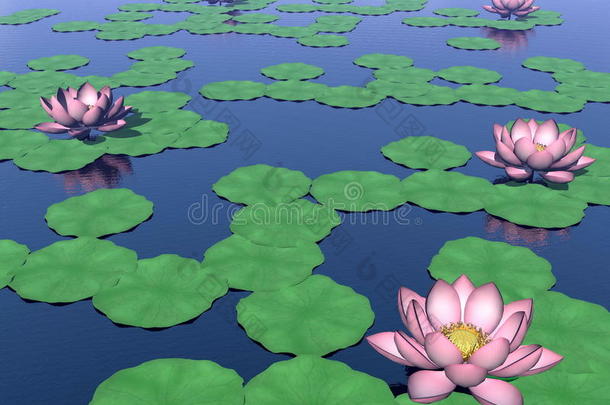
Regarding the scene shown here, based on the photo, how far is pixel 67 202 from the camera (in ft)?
21.4

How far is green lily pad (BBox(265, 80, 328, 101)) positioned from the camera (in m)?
9.83

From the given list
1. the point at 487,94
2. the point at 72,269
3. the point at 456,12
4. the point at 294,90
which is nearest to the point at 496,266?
the point at 72,269

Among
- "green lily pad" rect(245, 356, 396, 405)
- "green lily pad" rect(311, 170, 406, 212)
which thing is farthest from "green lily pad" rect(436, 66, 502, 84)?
"green lily pad" rect(245, 356, 396, 405)

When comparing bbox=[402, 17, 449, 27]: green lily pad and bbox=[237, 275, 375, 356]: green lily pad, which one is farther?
bbox=[402, 17, 449, 27]: green lily pad

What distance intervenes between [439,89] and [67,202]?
6.62 meters

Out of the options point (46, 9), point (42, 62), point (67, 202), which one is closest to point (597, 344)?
point (67, 202)

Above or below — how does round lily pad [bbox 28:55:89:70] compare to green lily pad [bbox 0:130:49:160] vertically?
above

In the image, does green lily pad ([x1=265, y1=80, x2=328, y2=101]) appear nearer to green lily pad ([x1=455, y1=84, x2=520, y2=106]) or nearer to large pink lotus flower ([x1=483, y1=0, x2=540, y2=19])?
green lily pad ([x1=455, y1=84, x2=520, y2=106])

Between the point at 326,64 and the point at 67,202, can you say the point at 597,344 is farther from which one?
the point at 326,64

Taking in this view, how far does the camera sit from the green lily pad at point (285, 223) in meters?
5.86

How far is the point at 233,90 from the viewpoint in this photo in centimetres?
1002

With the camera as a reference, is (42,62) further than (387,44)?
No

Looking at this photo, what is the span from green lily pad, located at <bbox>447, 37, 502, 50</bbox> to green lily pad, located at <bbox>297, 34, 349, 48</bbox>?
2517 millimetres

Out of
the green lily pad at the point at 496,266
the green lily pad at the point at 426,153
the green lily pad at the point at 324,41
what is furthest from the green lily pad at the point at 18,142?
the green lily pad at the point at 324,41
